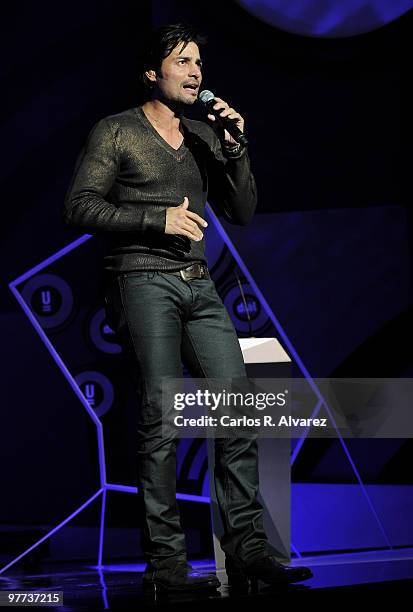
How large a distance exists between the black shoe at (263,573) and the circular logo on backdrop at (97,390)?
1042 millimetres

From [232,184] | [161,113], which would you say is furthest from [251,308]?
[161,113]

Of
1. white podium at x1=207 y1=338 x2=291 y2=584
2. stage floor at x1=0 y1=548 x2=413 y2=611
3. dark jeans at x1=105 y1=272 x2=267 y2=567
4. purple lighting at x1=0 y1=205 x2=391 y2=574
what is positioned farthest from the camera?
purple lighting at x1=0 y1=205 x2=391 y2=574

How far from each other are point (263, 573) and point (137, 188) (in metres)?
0.90

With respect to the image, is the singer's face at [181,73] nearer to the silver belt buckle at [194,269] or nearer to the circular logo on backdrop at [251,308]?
the silver belt buckle at [194,269]

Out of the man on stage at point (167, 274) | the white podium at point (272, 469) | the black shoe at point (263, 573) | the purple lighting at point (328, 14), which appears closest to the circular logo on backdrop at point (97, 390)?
the white podium at point (272, 469)

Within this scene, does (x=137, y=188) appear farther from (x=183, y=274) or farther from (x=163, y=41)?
(x=163, y=41)

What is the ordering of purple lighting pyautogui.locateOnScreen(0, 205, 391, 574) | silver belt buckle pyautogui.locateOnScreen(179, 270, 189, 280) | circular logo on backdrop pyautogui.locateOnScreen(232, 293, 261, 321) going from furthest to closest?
circular logo on backdrop pyautogui.locateOnScreen(232, 293, 261, 321)
purple lighting pyautogui.locateOnScreen(0, 205, 391, 574)
silver belt buckle pyautogui.locateOnScreen(179, 270, 189, 280)

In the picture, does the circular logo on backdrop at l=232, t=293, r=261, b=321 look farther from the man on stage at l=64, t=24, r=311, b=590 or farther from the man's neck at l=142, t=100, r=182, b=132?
the man's neck at l=142, t=100, r=182, b=132

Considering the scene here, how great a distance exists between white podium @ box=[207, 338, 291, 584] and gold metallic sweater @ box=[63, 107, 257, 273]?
0.42 metres

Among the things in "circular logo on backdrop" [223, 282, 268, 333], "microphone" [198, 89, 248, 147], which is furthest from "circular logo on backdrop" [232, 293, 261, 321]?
"microphone" [198, 89, 248, 147]

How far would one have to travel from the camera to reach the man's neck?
86.3 inches

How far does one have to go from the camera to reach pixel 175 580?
190 cm

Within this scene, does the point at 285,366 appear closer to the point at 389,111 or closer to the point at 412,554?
the point at 412,554

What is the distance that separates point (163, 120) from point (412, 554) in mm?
1436
